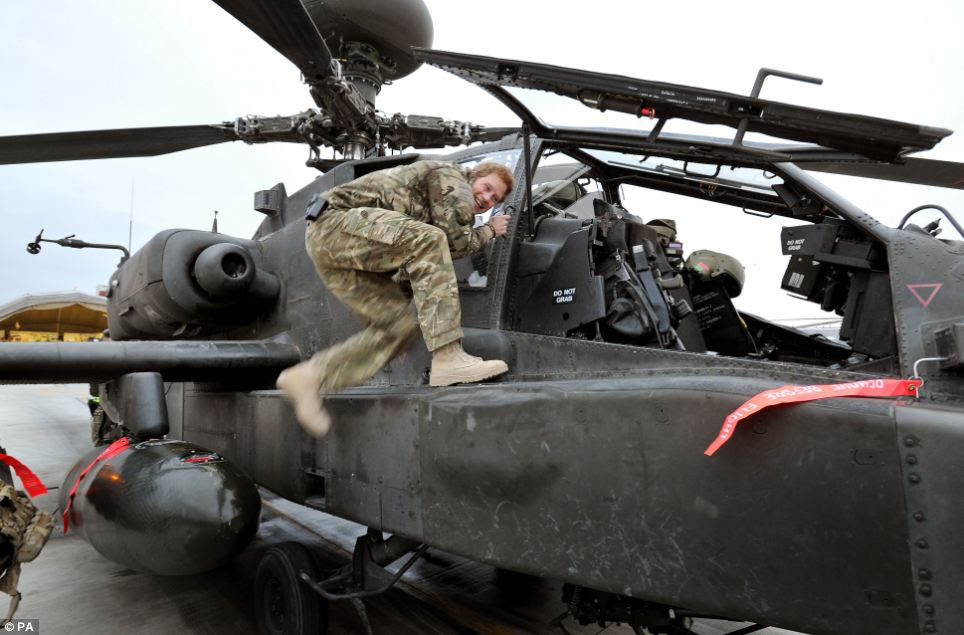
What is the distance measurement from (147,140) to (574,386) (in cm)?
581

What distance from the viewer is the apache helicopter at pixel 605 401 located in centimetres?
146

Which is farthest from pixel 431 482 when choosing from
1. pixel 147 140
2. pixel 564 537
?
pixel 147 140

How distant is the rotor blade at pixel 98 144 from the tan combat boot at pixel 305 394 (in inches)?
165

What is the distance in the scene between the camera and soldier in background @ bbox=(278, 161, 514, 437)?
247 centimetres

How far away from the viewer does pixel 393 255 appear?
2572mm

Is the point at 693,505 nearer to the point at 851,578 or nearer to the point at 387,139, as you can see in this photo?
the point at 851,578

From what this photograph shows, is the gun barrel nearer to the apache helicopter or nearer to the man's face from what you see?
the apache helicopter

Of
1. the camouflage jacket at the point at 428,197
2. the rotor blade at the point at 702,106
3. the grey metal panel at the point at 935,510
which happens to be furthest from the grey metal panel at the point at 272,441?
the grey metal panel at the point at 935,510

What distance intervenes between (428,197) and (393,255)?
1.39ft

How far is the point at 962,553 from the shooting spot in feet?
4.28

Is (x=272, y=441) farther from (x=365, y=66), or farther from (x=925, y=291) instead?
(x=365, y=66)

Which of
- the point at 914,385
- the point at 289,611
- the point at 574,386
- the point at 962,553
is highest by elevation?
the point at 914,385

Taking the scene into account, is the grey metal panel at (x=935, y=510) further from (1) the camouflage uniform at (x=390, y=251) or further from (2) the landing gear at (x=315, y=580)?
(2) the landing gear at (x=315, y=580)

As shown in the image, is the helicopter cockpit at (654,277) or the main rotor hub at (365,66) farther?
the main rotor hub at (365,66)
